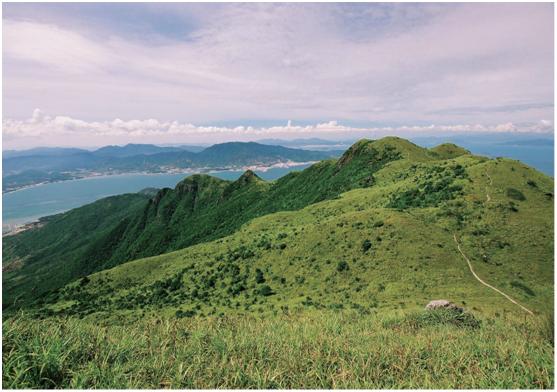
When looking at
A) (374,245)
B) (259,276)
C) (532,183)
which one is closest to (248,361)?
(259,276)

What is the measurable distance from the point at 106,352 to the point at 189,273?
146ft

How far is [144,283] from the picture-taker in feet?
171

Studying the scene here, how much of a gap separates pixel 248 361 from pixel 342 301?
83.3 ft

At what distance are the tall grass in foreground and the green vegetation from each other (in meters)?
0.05

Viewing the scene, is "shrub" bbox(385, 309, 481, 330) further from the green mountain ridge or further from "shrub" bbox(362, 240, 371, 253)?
"shrub" bbox(362, 240, 371, 253)

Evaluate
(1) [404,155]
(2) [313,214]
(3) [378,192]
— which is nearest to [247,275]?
(2) [313,214]

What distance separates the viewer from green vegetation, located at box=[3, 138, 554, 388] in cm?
776

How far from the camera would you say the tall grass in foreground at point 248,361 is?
7.21 meters

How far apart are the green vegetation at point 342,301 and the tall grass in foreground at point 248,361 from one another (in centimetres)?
5

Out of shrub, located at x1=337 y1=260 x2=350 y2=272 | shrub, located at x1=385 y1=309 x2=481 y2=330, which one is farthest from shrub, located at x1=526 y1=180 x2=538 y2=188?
shrub, located at x1=385 y1=309 x2=481 y2=330

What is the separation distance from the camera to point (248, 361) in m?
8.45

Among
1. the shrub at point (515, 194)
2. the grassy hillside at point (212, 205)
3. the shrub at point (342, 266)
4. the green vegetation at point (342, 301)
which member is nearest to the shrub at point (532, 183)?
the green vegetation at point (342, 301)

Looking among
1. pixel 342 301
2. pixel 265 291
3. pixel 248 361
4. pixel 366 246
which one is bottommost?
pixel 265 291

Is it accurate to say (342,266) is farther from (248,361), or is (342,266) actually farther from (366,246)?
(248,361)
